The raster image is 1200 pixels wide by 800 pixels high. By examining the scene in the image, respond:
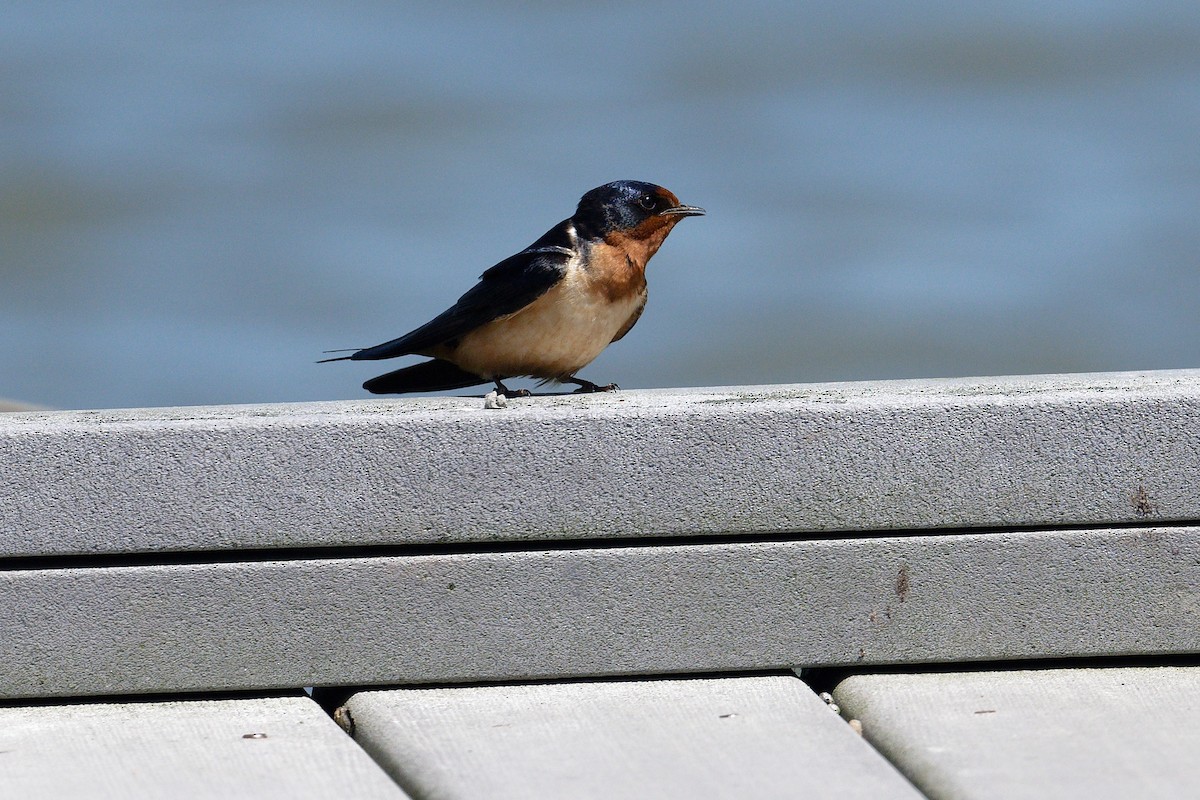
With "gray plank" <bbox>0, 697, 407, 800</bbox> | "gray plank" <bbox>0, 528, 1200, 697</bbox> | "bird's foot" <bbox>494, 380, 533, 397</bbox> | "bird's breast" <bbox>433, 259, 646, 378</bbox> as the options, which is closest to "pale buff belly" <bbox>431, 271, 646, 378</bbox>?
"bird's breast" <bbox>433, 259, 646, 378</bbox>

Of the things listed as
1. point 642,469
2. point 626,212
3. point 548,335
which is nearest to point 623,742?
point 642,469

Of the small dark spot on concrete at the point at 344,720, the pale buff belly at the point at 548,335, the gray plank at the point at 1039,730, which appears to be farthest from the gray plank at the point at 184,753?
the pale buff belly at the point at 548,335

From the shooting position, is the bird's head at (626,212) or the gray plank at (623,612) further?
the bird's head at (626,212)

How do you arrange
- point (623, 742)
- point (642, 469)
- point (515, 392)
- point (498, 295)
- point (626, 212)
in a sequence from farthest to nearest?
point (626, 212)
point (498, 295)
point (515, 392)
point (642, 469)
point (623, 742)

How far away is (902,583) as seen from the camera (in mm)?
2965

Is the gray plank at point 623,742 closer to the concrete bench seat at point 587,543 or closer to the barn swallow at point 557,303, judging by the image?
the concrete bench seat at point 587,543

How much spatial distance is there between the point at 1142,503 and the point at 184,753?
5.85 feet

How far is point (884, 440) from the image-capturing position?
9.65 feet

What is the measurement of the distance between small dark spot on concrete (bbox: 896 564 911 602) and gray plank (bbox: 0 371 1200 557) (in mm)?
92

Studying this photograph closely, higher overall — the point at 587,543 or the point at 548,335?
the point at 548,335

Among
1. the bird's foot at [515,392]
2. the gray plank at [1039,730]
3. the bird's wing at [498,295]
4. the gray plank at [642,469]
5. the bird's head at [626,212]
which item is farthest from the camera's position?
the bird's head at [626,212]

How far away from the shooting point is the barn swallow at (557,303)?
4.46 m

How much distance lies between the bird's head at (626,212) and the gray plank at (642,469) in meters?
1.75

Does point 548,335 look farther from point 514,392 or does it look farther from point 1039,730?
point 1039,730
